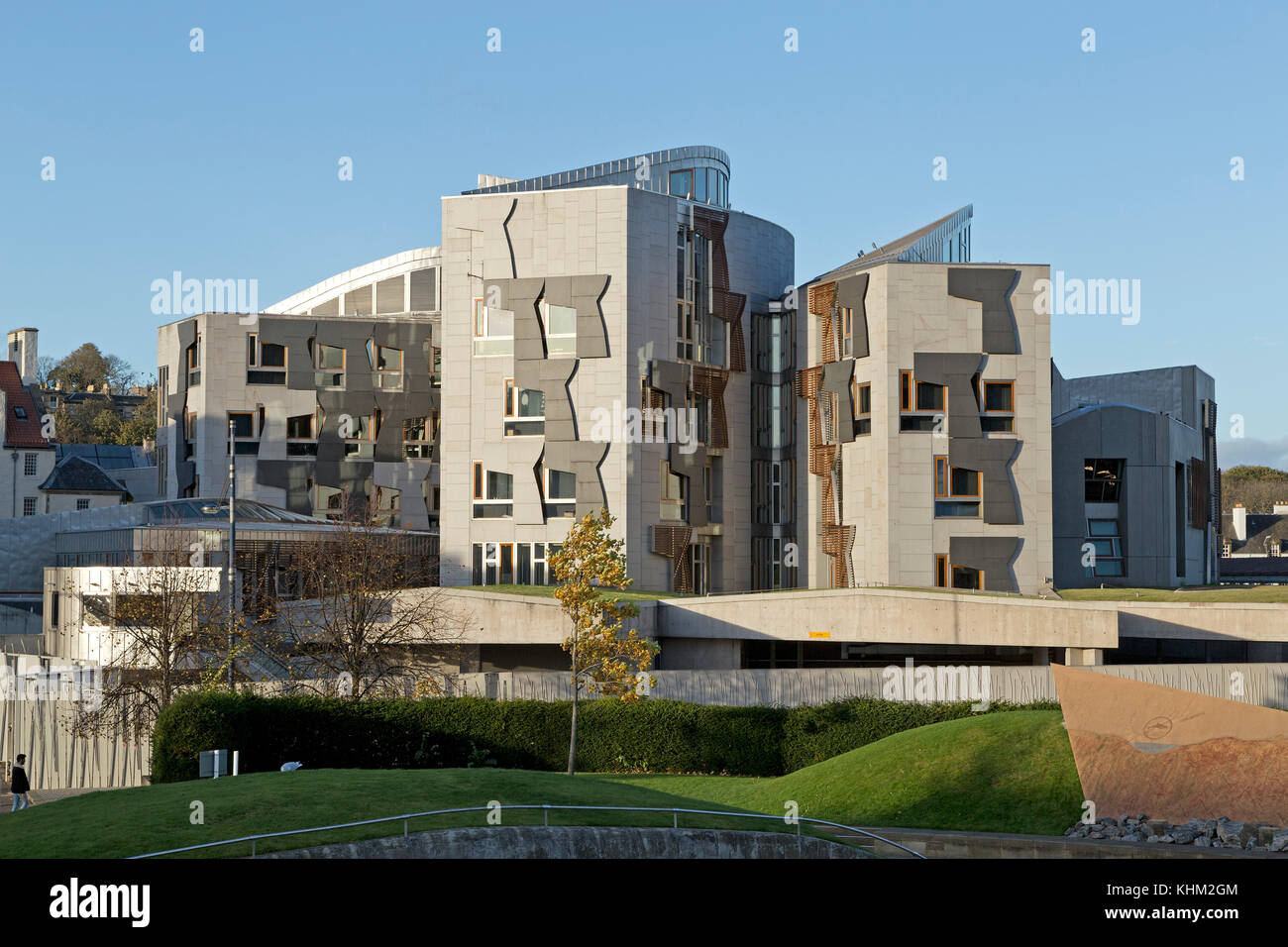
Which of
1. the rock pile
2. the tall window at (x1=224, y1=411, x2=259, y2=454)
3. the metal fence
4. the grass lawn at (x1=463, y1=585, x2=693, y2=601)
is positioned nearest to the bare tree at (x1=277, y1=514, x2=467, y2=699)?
the grass lawn at (x1=463, y1=585, x2=693, y2=601)

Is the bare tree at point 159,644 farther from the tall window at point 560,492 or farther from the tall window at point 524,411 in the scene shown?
the tall window at point 524,411

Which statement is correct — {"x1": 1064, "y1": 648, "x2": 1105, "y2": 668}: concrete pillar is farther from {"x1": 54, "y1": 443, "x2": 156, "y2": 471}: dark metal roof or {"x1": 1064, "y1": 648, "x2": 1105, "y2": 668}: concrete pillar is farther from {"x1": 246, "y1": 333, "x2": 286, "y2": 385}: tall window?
{"x1": 54, "y1": 443, "x2": 156, "y2": 471}: dark metal roof

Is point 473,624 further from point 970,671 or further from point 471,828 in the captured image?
point 471,828

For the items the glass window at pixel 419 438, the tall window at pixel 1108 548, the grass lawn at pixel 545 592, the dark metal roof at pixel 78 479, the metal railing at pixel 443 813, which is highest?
the glass window at pixel 419 438

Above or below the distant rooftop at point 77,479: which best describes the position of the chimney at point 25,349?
above

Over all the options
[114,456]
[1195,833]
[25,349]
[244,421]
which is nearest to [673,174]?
[244,421]

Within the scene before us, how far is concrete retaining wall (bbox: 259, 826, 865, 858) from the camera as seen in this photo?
697 inches

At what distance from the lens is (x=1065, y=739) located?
30.9 metres

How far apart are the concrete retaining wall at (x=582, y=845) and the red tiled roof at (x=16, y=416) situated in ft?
311

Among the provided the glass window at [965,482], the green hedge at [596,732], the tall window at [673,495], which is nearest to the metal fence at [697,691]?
the green hedge at [596,732]

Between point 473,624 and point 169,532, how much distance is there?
42.0ft

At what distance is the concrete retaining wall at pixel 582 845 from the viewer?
58.1 feet

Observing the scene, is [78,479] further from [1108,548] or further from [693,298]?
[1108,548]

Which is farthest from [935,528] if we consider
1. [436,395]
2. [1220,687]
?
[436,395]
